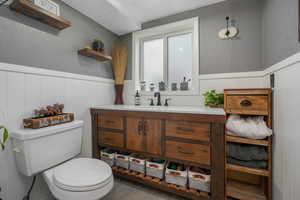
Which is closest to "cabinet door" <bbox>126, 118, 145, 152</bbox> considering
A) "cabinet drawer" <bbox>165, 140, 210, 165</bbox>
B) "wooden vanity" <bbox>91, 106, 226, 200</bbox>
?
"wooden vanity" <bbox>91, 106, 226, 200</bbox>

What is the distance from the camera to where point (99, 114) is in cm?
173

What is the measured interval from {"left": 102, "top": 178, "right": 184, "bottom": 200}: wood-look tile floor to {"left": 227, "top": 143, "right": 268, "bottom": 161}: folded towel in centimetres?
72

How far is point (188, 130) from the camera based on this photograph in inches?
48.5

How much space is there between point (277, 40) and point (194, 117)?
0.95 m

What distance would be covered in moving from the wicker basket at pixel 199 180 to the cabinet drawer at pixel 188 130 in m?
0.36

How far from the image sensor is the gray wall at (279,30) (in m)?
0.87

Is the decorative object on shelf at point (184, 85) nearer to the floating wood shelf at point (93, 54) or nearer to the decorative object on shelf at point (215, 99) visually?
the decorative object on shelf at point (215, 99)

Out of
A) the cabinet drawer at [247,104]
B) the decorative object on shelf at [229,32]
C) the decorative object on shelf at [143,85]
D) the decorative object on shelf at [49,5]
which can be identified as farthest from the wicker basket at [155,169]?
the decorative object on shelf at [49,5]

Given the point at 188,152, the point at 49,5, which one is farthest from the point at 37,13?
the point at 188,152

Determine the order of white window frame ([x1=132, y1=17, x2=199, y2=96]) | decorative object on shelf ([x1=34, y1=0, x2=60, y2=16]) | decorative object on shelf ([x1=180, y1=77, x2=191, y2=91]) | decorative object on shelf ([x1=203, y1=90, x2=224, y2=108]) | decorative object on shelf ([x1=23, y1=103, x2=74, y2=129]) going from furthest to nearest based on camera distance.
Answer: decorative object on shelf ([x1=180, y1=77, x2=191, y2=91])
white window frame ([x1=132, y1=17, x2=199, y2=96])
decorative object on shelf ([x1=203, y1=90, x2=224, y2=108])
decorative object on shelf ([x1=34, y1=0, x2=60, y2=16])
decorative object on shelf ([x1=23, y1=103, x2=74, y2=129])

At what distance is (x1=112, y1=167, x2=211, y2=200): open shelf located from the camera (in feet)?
4.04

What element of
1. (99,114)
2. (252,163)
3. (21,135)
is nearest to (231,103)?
(252,163)

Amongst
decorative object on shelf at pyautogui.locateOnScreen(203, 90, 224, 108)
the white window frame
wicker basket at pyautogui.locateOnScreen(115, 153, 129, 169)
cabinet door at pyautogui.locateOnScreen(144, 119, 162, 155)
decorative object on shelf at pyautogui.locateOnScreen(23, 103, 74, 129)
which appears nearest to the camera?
decorative object on shelf at pyautogui.locateOnScreen(23, 103, 74, 129)

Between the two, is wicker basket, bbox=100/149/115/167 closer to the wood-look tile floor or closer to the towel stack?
the wood-look tile floor
